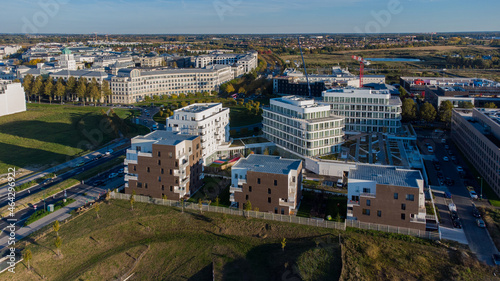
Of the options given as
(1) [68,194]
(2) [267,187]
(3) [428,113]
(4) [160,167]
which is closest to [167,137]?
(4) [160,167]

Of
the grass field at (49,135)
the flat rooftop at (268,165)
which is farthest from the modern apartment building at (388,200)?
the grass field at (49,135)

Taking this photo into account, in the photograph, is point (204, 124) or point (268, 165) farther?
point (204, 124)

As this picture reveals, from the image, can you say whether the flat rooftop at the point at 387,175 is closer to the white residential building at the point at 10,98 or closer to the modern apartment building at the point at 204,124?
the modern apartment building at the point at 204,124

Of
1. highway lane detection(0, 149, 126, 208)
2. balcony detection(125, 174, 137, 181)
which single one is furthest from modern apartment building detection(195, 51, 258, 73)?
balcony detection(125, 174, 137, 181)

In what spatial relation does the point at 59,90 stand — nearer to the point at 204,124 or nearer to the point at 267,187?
the point at 204,124

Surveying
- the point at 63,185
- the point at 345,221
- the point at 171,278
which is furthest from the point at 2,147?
the point at 345,221

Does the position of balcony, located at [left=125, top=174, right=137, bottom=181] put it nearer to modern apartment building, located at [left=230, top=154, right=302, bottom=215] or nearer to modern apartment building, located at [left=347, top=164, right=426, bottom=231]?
modern apartment building, located at [left=230, top=154, right=302, bottom=215]
